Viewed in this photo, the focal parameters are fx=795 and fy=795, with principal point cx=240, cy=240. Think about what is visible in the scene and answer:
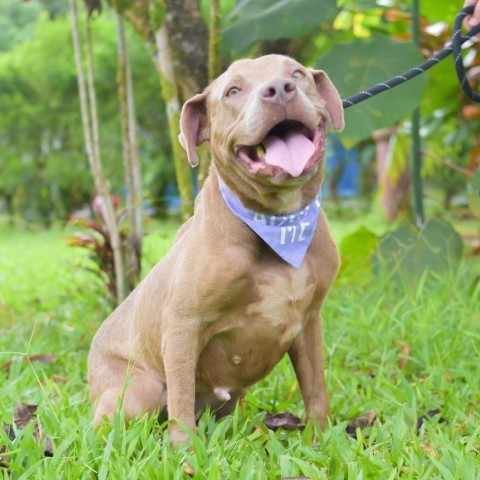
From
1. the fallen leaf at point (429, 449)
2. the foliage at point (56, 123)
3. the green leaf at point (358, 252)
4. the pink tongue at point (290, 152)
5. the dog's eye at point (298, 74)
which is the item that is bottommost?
the foliage at point (56, 123)

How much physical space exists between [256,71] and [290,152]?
0.94ft

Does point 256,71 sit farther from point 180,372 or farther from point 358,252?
point 358,252

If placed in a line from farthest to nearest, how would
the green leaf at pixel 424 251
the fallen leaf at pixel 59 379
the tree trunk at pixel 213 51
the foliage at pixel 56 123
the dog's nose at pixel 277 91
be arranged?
1. the foliage at pixel 56 123
2. the green leaf at pixel 424 251
3. the tree trunk at pixel 213 51
4. the fallen leaf at pixel 59 379
5. the dog's nose at pixel 277 91

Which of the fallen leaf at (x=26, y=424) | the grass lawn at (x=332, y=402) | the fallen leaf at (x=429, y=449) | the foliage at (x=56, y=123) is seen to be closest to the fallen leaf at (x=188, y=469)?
the grass lawn at (x=332, y=402)

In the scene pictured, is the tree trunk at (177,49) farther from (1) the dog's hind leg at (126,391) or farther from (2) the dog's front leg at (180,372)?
(2) the dog's front leg at (180,372)

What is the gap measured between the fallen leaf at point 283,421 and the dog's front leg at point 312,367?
0.31 ft

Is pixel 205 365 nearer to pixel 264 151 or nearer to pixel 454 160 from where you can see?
pixel 264 151

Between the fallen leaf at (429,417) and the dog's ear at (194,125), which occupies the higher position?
the dog's ear at (194,125)

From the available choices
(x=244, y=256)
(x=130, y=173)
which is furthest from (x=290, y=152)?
(x=130, y=173)

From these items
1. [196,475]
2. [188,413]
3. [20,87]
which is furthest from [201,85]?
[20,87]

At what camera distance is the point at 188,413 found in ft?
8.02

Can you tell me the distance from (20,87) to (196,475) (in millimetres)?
13128

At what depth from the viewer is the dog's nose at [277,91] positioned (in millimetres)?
2186

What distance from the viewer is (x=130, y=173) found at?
4.48 m
